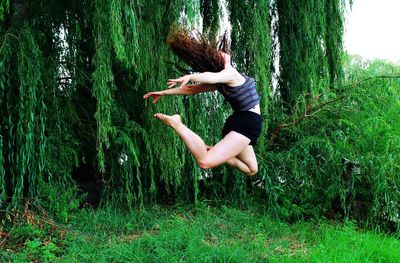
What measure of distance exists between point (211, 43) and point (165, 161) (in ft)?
5.91

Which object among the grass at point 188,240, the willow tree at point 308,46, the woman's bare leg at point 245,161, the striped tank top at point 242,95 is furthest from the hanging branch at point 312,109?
the striped tank top at point 242,95

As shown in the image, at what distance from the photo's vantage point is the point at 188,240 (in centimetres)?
432

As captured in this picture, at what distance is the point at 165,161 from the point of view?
196 inches

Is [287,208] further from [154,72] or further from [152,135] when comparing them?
[154,72]

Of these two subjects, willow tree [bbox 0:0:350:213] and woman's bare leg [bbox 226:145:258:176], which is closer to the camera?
woman's bare leg [bbox 226:145:258:176]

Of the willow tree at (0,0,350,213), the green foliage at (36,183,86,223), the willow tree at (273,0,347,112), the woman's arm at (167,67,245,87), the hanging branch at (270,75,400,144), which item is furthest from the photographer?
the willow tree at (273,0,347,112)

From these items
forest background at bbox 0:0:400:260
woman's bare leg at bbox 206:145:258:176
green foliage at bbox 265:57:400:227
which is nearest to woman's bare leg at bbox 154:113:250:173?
woman's bare leg at bbox 206:145:258:176

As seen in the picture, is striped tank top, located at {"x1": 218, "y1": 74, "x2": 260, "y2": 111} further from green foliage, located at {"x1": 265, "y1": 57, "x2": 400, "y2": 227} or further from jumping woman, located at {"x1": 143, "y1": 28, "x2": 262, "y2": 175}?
green foliage, located at {"x1": 265, "y1": 57, "x2": 400, "y2": 227}

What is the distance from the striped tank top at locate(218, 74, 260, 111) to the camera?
335 centimetres

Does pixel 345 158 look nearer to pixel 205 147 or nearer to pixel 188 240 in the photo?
pixel 188 240

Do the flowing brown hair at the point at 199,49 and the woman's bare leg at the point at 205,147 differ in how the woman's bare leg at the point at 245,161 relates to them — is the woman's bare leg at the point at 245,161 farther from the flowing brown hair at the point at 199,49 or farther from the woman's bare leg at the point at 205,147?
the flowing brown hair at the point at 199,49

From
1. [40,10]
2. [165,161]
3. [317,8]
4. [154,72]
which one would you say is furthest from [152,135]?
[317,8]

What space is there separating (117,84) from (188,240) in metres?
1.75

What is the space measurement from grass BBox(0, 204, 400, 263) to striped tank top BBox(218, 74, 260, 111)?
1.25 metres
